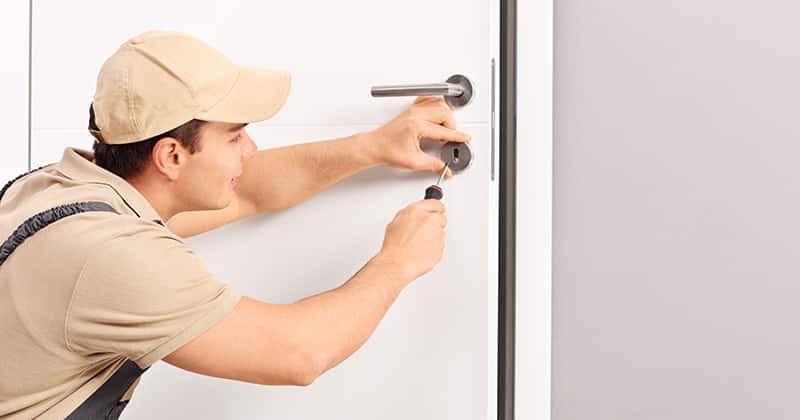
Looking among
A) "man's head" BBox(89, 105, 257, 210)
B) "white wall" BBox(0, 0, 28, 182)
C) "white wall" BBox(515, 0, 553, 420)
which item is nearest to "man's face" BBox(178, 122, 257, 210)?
"man's head" BBox(89, 105, 257, 210)

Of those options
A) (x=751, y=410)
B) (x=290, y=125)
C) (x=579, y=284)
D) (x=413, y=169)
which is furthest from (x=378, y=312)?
(x=751, y=410)

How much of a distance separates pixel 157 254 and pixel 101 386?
0.23 m

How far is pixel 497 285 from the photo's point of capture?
1174 millimetres

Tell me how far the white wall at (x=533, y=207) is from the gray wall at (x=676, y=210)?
14cm

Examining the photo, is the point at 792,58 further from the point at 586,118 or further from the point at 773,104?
the point at 586,118

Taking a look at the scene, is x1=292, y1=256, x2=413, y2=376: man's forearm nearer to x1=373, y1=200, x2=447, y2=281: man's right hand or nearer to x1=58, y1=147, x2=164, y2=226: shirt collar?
x1=373, y1=200, x2=447, y2=281: man's right hand

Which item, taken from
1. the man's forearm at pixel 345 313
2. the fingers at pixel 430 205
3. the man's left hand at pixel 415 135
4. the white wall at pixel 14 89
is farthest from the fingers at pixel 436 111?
the white wall at pixel 14 89

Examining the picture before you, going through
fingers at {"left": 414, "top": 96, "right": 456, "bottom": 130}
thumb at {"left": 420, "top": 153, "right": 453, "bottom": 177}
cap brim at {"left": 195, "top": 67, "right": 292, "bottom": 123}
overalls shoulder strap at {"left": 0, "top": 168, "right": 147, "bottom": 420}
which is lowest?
overalls shoulder strap at {"left": 0, "top": 168, "right": 147, "bottom": 420}

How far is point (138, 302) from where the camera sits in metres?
0.84

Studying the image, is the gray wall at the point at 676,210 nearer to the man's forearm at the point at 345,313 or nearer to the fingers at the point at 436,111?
the fingers at the point at 436,111

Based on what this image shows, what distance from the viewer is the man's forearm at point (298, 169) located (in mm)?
1167

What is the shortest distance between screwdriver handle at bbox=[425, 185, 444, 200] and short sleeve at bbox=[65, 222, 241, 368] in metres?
0.34

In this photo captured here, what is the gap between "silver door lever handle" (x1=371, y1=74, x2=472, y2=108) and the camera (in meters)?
1.12

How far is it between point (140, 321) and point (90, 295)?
0.18 feet
